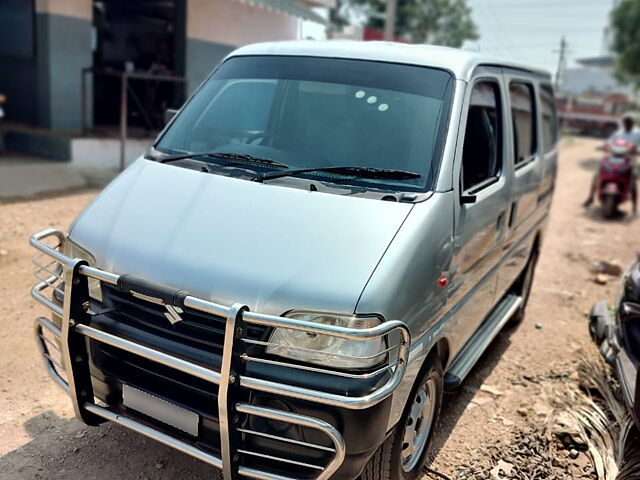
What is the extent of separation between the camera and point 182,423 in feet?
8.01

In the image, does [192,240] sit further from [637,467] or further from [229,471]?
[637,467]

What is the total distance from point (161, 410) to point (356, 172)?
4.64ft

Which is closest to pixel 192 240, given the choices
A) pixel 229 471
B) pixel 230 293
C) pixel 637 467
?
pixel 230 293

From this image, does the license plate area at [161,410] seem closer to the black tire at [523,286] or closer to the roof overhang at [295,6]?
the black tire at [523,286]

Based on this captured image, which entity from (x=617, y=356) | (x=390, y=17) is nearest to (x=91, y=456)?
(x=617, y=356)

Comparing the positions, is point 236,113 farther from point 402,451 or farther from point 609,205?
point 609,205

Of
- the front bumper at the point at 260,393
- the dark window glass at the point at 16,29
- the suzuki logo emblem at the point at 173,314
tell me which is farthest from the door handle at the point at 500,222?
the dark window glass at the point at 16,29

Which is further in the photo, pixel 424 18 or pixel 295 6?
pixel 424 18

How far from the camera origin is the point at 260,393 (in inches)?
89.6

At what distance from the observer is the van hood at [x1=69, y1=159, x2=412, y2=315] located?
233 centimetres

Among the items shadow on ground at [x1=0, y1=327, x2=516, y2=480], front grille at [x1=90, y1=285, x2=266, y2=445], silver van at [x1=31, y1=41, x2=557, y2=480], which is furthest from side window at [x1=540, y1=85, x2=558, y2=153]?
front grille at [x1=90, y1=285, x2=266, y2=445]

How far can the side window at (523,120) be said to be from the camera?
434 cm

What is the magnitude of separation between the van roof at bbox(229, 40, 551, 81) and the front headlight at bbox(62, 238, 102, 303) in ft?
5.36

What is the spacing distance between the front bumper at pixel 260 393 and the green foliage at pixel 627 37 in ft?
63.9
